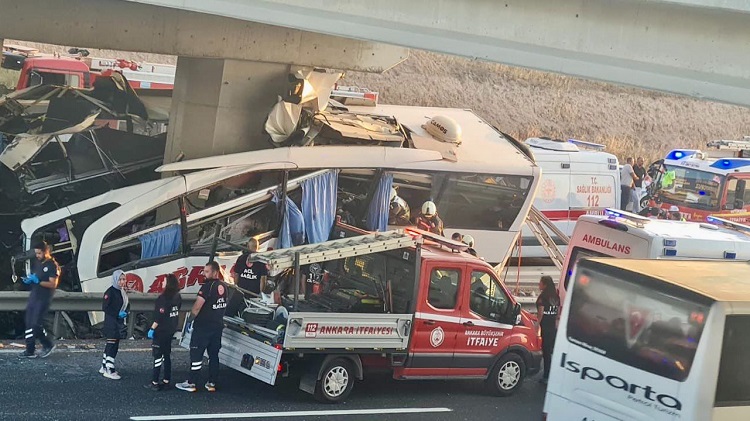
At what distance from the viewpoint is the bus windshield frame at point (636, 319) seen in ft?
28.9

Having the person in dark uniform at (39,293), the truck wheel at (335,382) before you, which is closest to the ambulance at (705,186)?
the truck wheel at (335,382)

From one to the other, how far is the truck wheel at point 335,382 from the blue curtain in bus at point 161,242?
404 cm

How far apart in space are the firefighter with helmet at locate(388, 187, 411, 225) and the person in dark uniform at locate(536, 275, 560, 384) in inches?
146

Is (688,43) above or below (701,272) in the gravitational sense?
Answer: above

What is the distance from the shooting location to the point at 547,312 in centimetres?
1344

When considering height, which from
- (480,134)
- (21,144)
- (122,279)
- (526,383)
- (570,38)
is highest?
(570,38)

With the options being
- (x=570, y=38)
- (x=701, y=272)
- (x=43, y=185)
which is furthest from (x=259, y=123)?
(x=701, y=272)

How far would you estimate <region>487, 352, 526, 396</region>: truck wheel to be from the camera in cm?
1250

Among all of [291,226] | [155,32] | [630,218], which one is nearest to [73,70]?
[155,32]

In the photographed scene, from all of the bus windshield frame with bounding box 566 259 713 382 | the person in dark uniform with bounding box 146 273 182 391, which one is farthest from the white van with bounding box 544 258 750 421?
the person in dark uniform with bounding box 146 273 182 391

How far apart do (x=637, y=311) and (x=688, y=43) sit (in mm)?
2581

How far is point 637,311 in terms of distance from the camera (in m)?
9.26

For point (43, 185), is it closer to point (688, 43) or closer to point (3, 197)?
point (3, 197)

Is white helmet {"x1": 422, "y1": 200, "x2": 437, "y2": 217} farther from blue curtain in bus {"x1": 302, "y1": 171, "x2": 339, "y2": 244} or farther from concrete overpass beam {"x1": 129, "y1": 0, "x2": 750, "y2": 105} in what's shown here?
concrete overpass beam {"x1": 129, "y1": 0, "x2": 750, "y2": 105}
